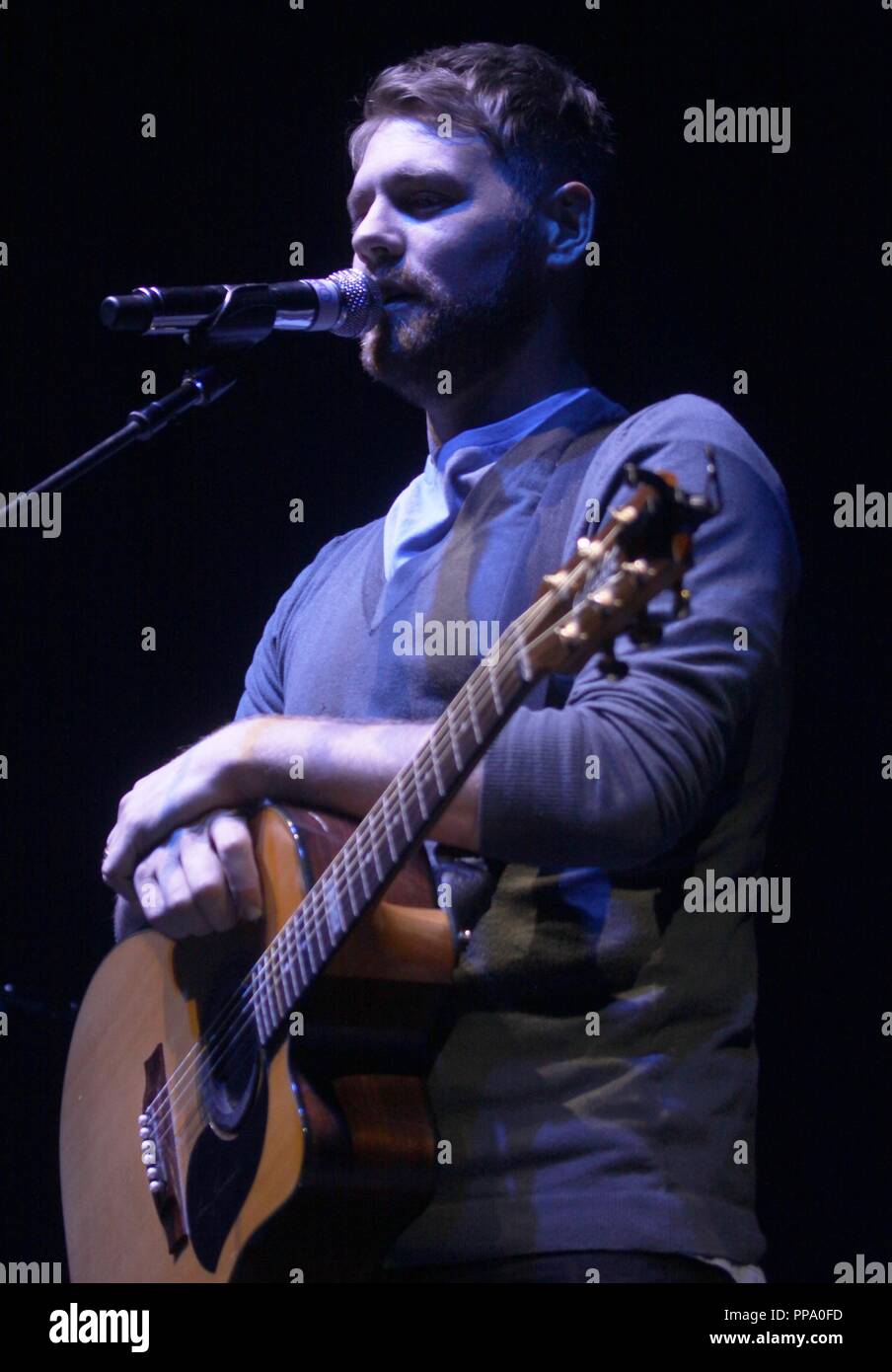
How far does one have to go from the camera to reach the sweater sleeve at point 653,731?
1730mm

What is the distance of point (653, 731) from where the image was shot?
1733mm

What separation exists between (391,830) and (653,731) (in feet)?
1.02

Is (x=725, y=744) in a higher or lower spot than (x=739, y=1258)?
higher

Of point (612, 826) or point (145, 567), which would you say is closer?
point (612, 826)

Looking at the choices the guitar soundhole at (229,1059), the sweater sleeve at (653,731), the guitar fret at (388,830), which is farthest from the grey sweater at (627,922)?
the guitar soundhole at (229,1059)

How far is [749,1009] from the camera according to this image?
190 cm

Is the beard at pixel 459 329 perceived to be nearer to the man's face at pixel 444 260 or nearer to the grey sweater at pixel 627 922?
the man's face at pixel 444 260

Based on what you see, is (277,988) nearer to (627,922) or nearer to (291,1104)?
(291,1104)

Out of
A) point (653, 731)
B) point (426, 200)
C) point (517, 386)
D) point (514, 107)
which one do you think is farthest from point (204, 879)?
point (514, 107)

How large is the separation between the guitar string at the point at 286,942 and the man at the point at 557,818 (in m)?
0.07

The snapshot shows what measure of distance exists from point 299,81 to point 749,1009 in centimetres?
185

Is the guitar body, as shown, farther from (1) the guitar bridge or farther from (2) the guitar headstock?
(2) the guitar headstock
